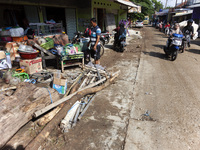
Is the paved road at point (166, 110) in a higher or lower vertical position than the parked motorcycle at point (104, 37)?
lower

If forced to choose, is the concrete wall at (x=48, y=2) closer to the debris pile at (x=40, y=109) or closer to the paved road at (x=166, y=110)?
the debris pile at (x=40, y=109)

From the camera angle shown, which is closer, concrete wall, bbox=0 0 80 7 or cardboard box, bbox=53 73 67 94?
A: cardboard box, bbox=53 73 67 94

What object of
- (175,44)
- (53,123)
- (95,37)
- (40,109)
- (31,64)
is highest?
(95,37)

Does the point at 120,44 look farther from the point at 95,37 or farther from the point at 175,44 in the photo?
the point at 95,37

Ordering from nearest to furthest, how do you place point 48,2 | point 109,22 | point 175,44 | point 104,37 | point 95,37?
1. point 95,37
2. point 175,44
3. point 48,2
4. point 104,37
5. point 109,22

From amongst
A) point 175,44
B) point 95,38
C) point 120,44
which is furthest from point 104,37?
point 175,44

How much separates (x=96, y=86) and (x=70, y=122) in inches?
64.9

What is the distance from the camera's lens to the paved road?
2643 mm

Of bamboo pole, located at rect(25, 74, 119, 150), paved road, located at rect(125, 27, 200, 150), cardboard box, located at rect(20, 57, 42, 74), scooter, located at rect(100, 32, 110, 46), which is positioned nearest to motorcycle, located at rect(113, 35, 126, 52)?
scooter, located at rect(100, 32, 110, 46)

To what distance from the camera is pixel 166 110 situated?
3523 millimetres

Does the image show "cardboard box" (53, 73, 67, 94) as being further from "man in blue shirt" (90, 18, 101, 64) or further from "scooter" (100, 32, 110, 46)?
"scooter" (100, 32, 110, 46)

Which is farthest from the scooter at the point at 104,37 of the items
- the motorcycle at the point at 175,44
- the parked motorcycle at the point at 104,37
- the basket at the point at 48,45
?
the motorcycle at the point at 175,44

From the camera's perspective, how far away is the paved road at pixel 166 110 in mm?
2643

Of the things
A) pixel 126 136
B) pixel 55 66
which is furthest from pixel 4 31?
pixel 126 136
